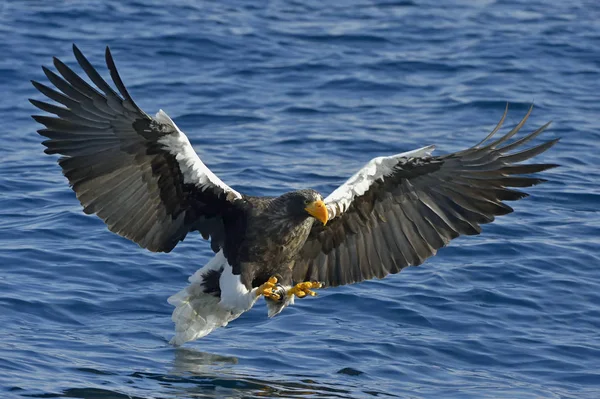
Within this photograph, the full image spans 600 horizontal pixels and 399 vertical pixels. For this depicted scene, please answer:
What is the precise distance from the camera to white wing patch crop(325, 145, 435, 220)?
26.3 ft

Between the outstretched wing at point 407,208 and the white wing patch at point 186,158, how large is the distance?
905 mm

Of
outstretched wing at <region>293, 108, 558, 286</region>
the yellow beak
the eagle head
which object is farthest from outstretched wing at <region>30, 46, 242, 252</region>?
outstretched wing at <region>293, 108, 558, 286</region>

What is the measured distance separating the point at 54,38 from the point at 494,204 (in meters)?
9.17

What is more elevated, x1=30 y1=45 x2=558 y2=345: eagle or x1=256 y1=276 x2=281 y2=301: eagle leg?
x1=30 y1=45 x2=558 y2=345: eagle

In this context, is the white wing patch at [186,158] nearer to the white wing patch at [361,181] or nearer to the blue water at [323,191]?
the white wing patch at [361,181]

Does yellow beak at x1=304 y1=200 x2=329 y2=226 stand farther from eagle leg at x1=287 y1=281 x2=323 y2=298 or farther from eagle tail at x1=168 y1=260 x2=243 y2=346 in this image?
eagle tail at x1=168 y1=260 x2=243 y2=346

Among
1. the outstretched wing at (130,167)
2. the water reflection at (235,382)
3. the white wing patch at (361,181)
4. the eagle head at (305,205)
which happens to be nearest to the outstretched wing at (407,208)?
the white wing patch at (361,181)

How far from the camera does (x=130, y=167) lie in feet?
26.0

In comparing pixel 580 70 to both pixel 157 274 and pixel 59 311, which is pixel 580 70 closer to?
pixel 157 274

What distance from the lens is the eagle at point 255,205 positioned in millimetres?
7738

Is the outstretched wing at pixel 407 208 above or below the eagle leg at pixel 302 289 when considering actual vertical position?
above

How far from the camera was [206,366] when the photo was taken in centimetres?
799

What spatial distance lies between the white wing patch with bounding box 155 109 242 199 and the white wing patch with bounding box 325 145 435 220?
2.57 feet

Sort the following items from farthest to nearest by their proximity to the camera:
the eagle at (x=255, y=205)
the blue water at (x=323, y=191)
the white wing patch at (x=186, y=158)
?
the blue water at (x=323, y=191) < the eagle at (x=255, y=205) < the white wing patch at (x=186, y=158)
